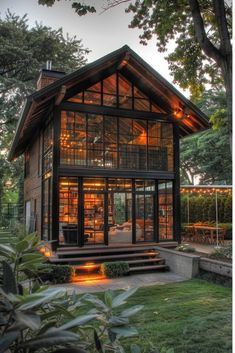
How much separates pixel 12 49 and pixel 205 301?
→ 66.8ft

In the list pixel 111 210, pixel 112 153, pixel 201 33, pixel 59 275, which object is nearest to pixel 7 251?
pixel 201 33

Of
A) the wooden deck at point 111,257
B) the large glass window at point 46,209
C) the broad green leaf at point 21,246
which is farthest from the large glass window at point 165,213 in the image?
the broad green leaf at point 21,246

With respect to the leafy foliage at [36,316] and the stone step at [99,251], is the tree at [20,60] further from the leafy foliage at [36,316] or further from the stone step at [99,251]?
the leafy foliage at [36,316]

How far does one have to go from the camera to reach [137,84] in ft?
40.5

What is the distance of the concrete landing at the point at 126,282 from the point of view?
8.13 m

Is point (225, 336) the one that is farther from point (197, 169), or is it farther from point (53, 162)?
point (197, 169)

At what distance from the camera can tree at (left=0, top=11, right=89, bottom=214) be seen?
21250mm

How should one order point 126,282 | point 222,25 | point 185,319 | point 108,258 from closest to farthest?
point 222,25 < point 185,319 < point 126,282 < point 108,258

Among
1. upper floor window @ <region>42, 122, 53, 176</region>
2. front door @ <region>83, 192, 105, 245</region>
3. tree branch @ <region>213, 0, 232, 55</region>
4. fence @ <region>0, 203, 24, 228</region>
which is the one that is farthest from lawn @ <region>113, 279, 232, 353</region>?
fence @ <region>0, 203, 24, 228</region>

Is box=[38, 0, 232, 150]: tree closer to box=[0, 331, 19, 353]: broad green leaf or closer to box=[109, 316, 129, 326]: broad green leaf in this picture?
box=[109, 316, 129, 326]: broad green leaf

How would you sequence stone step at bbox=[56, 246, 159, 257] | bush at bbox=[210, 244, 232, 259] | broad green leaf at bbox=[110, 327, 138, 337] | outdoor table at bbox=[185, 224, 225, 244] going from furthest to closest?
outdoor table at bbox=[185, 224, 225, 244]
stone step at bbox=[56, 246, 159, 257]
bush at bbox=[210, 244, 232, 259]
broad green leaf at bbox=[110, 327, 138, 337]

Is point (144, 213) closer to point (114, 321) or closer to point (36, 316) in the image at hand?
point (114, 321)

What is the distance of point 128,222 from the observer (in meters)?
12.3

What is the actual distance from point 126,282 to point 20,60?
18511 millimetres
